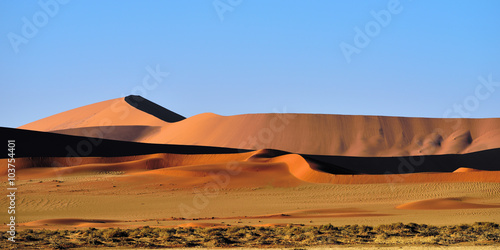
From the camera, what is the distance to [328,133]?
94688 millimetres

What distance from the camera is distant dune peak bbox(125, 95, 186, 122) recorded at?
398ft

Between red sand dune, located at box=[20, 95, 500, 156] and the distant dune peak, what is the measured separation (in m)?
14.9

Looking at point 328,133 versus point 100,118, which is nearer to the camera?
point 328,133

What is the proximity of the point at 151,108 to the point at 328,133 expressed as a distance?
42.5m

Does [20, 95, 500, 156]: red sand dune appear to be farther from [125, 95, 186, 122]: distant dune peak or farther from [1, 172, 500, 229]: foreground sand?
[1, 172, 500, 229]: foreground sand

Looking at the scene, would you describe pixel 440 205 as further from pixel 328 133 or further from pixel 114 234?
pixel 328 133

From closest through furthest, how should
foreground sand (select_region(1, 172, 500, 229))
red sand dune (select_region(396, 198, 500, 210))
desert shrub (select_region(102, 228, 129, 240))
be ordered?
desert shrub (select_region(102, 228, 129, 240)) < foreground sand (select_region(1, 172, 500, 229)) < red sand dune (select_region(396, 198, 500, 210))

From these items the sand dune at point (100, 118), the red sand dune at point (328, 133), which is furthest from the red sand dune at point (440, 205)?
the sand dune at point (100, 118)

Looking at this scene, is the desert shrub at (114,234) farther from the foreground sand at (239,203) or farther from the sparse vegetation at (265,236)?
the foreground sand at (239,203)

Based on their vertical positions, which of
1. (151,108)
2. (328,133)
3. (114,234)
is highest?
(151,108)

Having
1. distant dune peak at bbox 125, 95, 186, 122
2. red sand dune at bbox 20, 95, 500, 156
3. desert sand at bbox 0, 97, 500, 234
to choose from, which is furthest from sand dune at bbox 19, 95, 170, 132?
desert sand at bbox 0, 97, 500, 234

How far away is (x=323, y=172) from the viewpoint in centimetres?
4122

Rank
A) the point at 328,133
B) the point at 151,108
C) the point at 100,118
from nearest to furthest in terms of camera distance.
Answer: the point at 328,133 → the point at 100,118 → the point at 151,108

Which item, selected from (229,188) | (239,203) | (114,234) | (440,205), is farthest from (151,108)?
(114,234)
